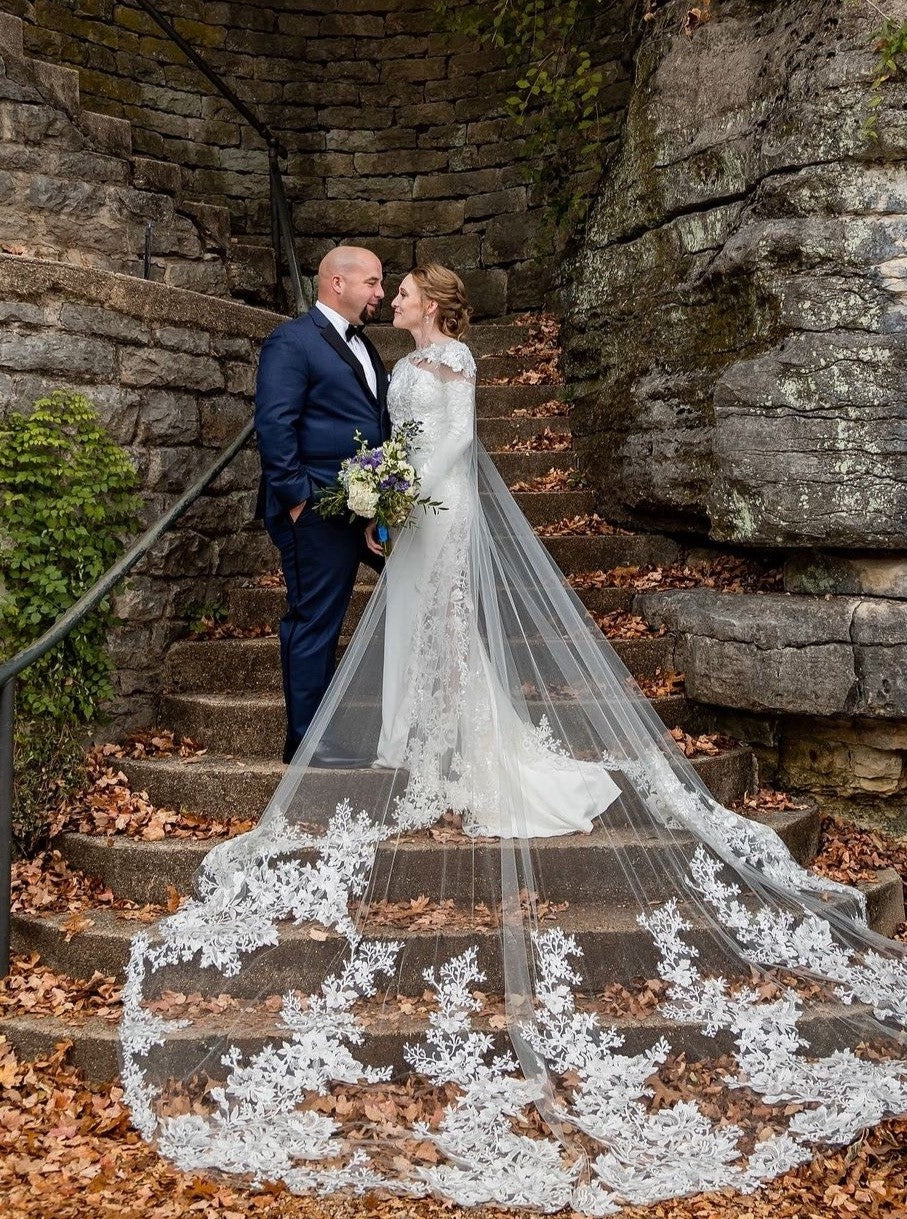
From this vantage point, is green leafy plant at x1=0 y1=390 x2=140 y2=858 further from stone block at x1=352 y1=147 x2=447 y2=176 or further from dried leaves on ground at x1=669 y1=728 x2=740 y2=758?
stone block at x1=352 y1=147 x2=447 y2=176

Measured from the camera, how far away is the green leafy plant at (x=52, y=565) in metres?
4.44

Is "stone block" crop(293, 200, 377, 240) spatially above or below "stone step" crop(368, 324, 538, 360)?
above

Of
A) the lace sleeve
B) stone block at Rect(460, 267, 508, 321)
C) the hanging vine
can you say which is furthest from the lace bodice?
stone block at Rect(460, 267, 508, 321)

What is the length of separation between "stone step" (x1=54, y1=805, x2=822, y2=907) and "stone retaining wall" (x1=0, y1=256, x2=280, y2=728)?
1057 mm

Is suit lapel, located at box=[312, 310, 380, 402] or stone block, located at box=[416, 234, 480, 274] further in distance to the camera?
stone block, located at box=[416, 234, 480, 274]

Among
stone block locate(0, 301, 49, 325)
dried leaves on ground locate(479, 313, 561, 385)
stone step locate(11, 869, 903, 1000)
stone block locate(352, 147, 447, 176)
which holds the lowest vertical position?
stone step locate(11, 869, 903, 1000)

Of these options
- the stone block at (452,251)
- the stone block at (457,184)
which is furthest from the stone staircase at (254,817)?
the stone block at (457,184)

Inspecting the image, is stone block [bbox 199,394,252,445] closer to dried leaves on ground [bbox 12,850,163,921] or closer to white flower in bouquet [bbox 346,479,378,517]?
white flower in bouquet [bbox 346,479,378,517]

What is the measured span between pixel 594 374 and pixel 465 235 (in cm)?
241

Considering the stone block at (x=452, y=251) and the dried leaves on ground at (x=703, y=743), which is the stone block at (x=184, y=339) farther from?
the stone block at (x=452, y=251)

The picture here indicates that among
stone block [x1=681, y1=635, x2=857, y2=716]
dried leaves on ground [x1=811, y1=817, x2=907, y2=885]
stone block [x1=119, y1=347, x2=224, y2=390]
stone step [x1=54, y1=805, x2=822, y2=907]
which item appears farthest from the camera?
stone block [x1=119, y1=347, x2=224, y2=390]

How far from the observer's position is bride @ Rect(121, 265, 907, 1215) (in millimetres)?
3076

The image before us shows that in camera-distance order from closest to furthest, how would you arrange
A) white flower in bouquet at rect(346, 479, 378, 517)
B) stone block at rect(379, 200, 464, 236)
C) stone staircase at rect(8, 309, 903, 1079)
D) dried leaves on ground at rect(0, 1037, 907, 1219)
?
dried leaves on ground at rect(0, 1037, 907, 1219) → stone staircase at rect(8, 309, 903, 1079) → white flower in bouquet at rect(346, 479, 378, 517) → stone block at rect(379, 200, 464, 236)

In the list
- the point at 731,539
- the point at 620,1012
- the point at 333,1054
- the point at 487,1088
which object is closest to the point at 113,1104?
the point at 333,1054
